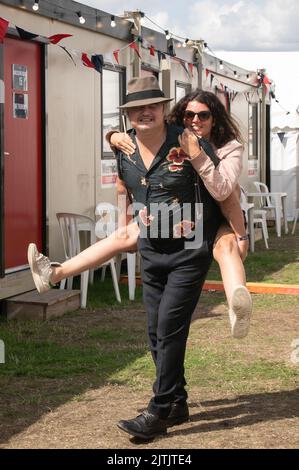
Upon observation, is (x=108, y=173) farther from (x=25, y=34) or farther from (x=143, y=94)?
(x=143, y=94)

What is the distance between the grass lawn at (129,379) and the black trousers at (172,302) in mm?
283

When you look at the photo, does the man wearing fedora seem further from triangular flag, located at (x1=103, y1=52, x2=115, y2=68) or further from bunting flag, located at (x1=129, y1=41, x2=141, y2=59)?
bunting flag, located at (x1=129, y1=41, x2=141, y2=59)

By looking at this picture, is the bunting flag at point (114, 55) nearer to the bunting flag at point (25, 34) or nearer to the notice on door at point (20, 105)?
the bunting flag at point (25, 34)

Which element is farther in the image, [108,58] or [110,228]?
[108,58]

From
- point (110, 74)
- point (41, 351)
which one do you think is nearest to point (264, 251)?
point (110, 74)

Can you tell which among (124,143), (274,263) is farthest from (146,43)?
(124,143)

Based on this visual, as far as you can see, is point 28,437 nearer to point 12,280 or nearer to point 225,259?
point 225,259

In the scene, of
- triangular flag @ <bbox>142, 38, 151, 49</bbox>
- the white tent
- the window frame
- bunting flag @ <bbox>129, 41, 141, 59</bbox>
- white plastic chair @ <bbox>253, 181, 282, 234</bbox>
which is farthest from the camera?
the white tent

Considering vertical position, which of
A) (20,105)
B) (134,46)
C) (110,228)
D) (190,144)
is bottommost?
(110,228)

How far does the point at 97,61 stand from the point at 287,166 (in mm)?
9775

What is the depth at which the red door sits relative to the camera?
24.2 ft

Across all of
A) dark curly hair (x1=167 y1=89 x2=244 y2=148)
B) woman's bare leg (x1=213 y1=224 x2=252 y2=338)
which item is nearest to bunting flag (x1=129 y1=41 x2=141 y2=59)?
dark curly hair (x1=167 y1=89 x2=244 y2=148)

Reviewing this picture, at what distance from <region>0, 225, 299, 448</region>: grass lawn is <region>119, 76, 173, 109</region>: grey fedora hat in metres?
1.68

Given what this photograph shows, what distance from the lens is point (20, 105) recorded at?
760cm
